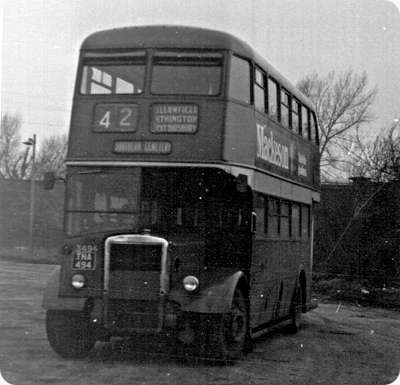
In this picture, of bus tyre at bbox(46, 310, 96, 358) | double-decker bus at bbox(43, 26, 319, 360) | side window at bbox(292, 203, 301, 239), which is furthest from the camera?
side window at bbox(292, 203, 301, 239)

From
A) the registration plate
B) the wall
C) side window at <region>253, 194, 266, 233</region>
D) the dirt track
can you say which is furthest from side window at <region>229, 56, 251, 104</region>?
the wall

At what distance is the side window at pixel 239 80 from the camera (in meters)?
9.73

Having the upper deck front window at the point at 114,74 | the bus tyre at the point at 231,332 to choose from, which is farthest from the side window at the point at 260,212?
the upper deck front window at the point at 114,74

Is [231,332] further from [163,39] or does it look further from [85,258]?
[163,39]

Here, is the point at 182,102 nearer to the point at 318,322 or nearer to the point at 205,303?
the point at 205,303

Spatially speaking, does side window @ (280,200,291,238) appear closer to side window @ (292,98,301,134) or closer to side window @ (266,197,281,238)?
side window @ (266,197,281,238)

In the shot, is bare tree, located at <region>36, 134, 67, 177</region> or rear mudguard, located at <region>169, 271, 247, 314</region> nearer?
rear mudguard, located at <region>169, 271, 247, 314</region>

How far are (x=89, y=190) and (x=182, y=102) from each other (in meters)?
1.46

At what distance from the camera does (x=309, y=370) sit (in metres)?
9.31

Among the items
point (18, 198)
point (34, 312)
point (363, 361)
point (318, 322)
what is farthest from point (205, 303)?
point (18, 198)

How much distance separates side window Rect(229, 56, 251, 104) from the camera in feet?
31.9

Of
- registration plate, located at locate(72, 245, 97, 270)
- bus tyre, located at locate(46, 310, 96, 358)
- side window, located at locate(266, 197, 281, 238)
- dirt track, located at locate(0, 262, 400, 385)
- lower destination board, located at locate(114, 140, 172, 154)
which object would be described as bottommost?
dirt track, located at locate(0, 262, 400, 385)

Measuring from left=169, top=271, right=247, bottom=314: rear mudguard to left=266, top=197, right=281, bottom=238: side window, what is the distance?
7.02 feet

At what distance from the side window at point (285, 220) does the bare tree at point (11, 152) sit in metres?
4.35
